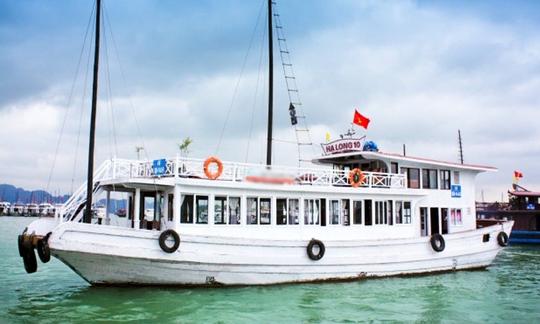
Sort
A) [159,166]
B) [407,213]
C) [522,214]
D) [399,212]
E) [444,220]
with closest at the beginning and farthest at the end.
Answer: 1. [159,166]
2. [399,212]
3. [407,213]
4. [444,220]
5. [522,214]

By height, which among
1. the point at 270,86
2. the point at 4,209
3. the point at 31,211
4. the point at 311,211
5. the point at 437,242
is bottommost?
the point at 437,242

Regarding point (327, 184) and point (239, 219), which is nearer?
point (239, 219)

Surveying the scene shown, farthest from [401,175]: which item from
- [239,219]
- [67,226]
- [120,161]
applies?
[67,226]

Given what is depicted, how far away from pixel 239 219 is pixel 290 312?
4234 millimetres

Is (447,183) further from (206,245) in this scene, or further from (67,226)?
(67,226)

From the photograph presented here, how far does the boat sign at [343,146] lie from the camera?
19350 mm

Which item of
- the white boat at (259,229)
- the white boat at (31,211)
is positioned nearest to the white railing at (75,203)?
the white boat at (259,229)

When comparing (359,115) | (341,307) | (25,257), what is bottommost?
(341,307)

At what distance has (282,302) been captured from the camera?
42.5 feet

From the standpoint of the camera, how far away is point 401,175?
62.0 feet

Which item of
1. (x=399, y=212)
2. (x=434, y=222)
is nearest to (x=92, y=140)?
(x=399, y=212)

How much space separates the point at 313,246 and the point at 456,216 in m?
8.90

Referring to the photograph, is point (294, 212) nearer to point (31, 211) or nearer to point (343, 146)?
point (343, 146)

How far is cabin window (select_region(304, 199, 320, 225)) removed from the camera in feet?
55.1
